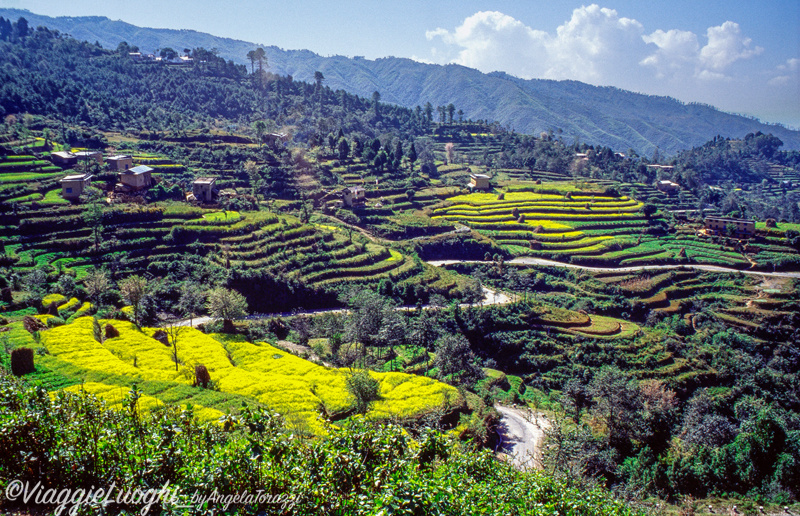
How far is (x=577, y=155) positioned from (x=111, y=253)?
120462 millimetres

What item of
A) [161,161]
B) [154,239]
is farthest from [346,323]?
[161,161]

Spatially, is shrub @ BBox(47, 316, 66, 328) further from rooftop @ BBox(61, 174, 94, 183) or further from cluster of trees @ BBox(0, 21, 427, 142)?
cluster of trees @ BBox(0, 21, 427, 142)

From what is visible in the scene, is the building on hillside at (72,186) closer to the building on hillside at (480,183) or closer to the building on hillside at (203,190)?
the building on hillside at (203,190)

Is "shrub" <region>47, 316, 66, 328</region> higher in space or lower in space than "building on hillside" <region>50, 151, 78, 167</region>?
lower

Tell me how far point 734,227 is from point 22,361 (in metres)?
91.5

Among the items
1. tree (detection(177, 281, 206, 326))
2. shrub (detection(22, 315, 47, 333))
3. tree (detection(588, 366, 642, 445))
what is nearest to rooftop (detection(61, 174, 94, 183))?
tree (detection(177, 281, 206, 326))

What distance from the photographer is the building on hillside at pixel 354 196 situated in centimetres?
7462

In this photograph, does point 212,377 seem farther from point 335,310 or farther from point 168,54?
point 168,54

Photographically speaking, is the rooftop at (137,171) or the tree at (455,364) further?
the rooftop at (137,171)

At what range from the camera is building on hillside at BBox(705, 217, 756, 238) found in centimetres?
7400

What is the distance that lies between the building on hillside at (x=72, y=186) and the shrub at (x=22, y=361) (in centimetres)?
3741

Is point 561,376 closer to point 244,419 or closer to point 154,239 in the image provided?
point 244,419

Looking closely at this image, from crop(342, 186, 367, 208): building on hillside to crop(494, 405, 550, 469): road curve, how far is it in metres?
47.1

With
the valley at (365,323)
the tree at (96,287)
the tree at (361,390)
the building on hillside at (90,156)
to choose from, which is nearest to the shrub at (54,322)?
the valley at (365,323)
